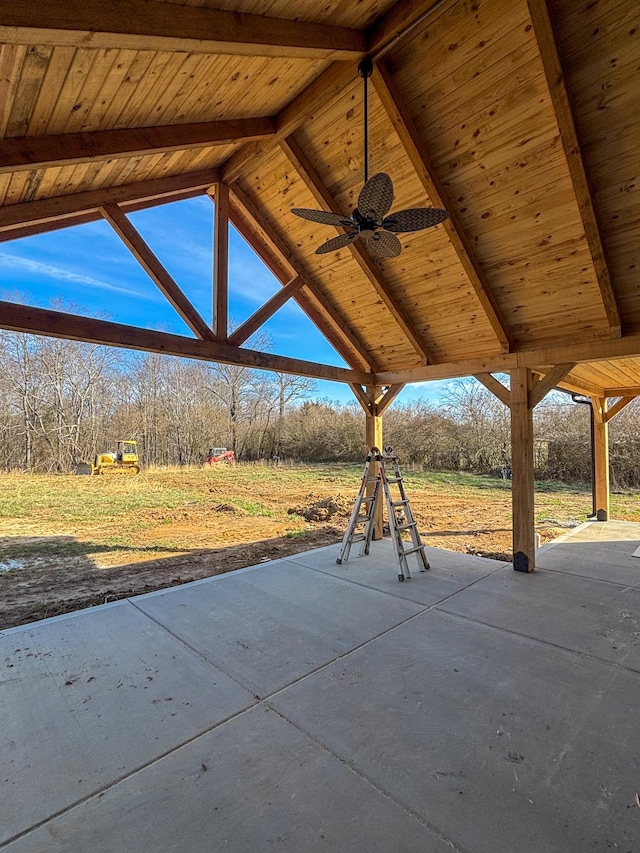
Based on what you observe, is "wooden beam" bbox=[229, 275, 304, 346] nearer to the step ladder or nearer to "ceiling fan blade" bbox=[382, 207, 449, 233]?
"ceiling fan blade" bbox=[382, 207, 449, 233]

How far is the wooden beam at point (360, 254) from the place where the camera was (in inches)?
136

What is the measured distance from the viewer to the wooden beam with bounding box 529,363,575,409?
407 cm

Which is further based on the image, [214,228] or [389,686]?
[214,228]

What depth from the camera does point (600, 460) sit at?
23.5 ft

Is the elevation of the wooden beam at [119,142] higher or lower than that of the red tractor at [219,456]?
higher

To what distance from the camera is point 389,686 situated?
2258mm

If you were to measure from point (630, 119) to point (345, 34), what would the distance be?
188 centimetres

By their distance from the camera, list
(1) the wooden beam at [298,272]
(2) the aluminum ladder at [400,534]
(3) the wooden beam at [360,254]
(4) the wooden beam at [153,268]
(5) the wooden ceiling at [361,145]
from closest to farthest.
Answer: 1. (5) the wooden ceiling at [361,145]
2. (4) the wooden beam at [153,268]
3. (3) the wooden beam at [360,254]
4. (2) the aluminum ladder at [400,534]
5. (1) the wooden beam at [298,272]

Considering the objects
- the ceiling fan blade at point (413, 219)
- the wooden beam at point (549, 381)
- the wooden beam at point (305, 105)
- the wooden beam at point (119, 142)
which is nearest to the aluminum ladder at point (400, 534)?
the wooden beam at point (549, 381)

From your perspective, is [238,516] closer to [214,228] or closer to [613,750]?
[214,228]

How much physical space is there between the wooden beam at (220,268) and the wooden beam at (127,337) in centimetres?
20

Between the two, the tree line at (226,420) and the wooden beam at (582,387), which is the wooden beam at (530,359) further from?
the tree line at (226,420)

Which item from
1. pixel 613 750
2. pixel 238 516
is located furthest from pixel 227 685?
pixel 238 516

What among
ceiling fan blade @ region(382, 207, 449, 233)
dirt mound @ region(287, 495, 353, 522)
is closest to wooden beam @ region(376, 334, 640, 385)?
ceiling fan blade @ region(382, 207, 449, 233)
